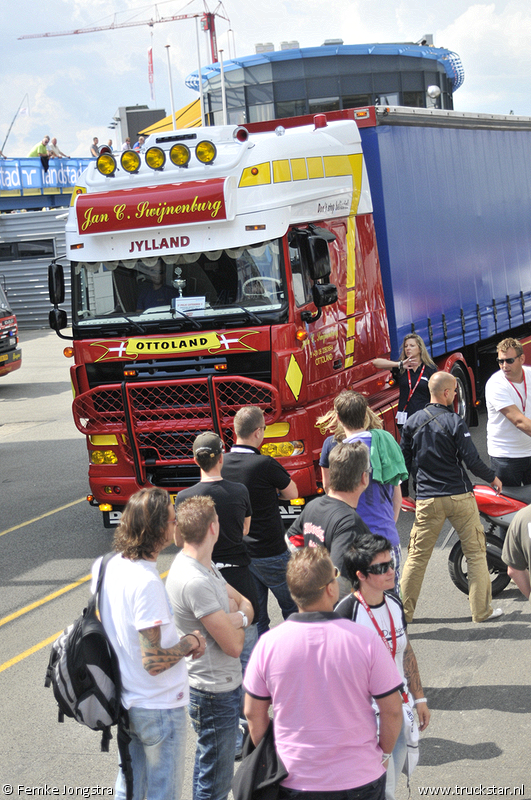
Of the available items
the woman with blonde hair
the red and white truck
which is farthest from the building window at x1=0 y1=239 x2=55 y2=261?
the woman with blonde hair

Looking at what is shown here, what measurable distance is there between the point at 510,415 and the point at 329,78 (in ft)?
81.1

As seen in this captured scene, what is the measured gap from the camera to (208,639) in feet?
13.2

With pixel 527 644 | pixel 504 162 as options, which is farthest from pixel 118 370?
pixel 504 162

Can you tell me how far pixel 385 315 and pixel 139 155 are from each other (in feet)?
10.6

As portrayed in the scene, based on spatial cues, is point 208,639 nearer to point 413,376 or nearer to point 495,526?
point 495,526

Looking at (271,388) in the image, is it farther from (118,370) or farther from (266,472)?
(266,472)

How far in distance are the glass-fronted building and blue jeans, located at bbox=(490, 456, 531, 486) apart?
77.4ft

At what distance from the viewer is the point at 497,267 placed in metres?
13.1

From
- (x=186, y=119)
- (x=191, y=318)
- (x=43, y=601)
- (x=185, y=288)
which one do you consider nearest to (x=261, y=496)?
(x=191, y=318)

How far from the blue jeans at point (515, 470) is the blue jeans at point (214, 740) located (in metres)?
3.91

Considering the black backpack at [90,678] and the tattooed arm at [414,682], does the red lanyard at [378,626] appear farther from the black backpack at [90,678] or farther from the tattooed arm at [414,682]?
the black backpack at [90,678]

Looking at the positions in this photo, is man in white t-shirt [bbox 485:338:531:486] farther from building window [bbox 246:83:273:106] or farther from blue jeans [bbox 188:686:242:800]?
building window [bbox 246:83:273:106]

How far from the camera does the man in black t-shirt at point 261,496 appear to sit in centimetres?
546

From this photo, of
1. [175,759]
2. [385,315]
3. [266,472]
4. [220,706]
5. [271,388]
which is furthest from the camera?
[385,315]
